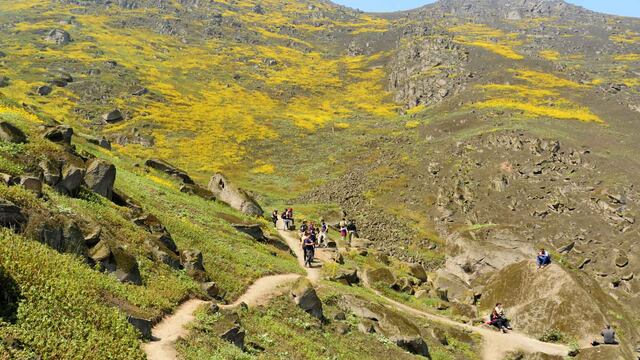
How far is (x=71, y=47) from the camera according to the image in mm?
173500

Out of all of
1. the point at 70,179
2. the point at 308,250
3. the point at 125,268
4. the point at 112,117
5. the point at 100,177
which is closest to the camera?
the point at 125,268

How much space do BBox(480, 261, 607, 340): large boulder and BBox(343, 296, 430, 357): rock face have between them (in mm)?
10761

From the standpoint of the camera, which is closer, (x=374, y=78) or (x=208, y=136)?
(x=208, y=136)


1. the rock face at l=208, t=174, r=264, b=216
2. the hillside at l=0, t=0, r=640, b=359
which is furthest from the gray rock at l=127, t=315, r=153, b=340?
the rock face at l=208, t=174, r=264, b=216

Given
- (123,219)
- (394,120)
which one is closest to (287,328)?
(123,219)

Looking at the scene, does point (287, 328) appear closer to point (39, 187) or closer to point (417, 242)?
point (39, 187)

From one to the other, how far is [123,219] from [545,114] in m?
104

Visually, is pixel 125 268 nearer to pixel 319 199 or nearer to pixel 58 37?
pixel 319 199

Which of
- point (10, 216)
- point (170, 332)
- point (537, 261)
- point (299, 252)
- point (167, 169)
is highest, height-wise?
point (10, 216)

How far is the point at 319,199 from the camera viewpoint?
78.9m

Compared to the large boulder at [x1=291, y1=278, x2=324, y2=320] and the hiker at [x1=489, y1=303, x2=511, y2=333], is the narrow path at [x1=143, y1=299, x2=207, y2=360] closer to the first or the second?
the large boulder at [x1=291, y1=278, x2=324, y2=320]

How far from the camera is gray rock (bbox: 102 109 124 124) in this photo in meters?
115

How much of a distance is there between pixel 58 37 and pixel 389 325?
19319 cm

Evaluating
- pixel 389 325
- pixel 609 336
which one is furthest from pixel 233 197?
pixel 609 336
